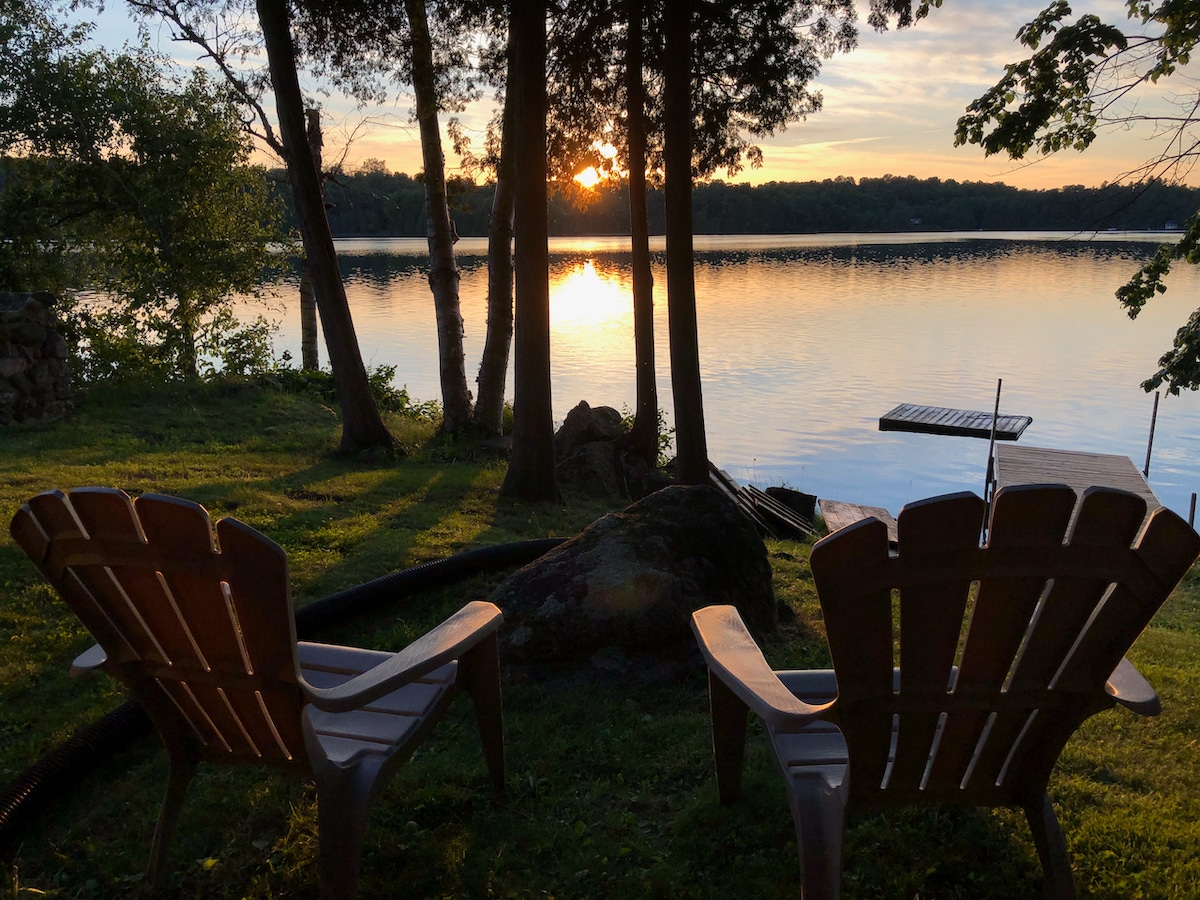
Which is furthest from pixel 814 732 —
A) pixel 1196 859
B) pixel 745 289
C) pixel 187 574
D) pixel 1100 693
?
pixel 745 289

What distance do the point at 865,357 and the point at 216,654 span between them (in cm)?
2793

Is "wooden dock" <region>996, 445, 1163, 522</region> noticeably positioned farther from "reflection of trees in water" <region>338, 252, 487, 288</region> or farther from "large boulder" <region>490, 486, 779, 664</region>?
"reflection of trees in water" <region>338, 252, 487, 288</region>

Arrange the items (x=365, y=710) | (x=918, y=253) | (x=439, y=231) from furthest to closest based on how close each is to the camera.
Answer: (x=918, y=253) < (x=439, y=231) < (x=365, y=710)

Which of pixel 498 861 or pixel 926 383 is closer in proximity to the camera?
pixel 498 861

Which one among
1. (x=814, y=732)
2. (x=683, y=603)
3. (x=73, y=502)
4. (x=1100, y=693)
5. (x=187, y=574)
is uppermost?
(x=73, y=502)

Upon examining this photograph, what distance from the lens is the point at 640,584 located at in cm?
384

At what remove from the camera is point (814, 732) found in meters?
2.35

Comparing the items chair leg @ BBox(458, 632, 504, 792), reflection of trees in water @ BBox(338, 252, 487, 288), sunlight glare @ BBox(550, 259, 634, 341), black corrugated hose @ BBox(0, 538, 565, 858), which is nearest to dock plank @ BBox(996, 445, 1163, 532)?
sunlight glare @ BBox(550, 259, 634, 341)

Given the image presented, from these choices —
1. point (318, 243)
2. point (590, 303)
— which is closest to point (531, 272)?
point (318, 243)

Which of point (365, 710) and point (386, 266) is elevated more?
point (386, 266)

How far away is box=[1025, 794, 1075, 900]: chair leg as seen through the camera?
2.15 metres

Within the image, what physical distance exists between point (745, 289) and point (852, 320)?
10.3 m

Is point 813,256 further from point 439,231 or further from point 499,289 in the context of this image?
point 439,231

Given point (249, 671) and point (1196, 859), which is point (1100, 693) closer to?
point (1196, 859)
